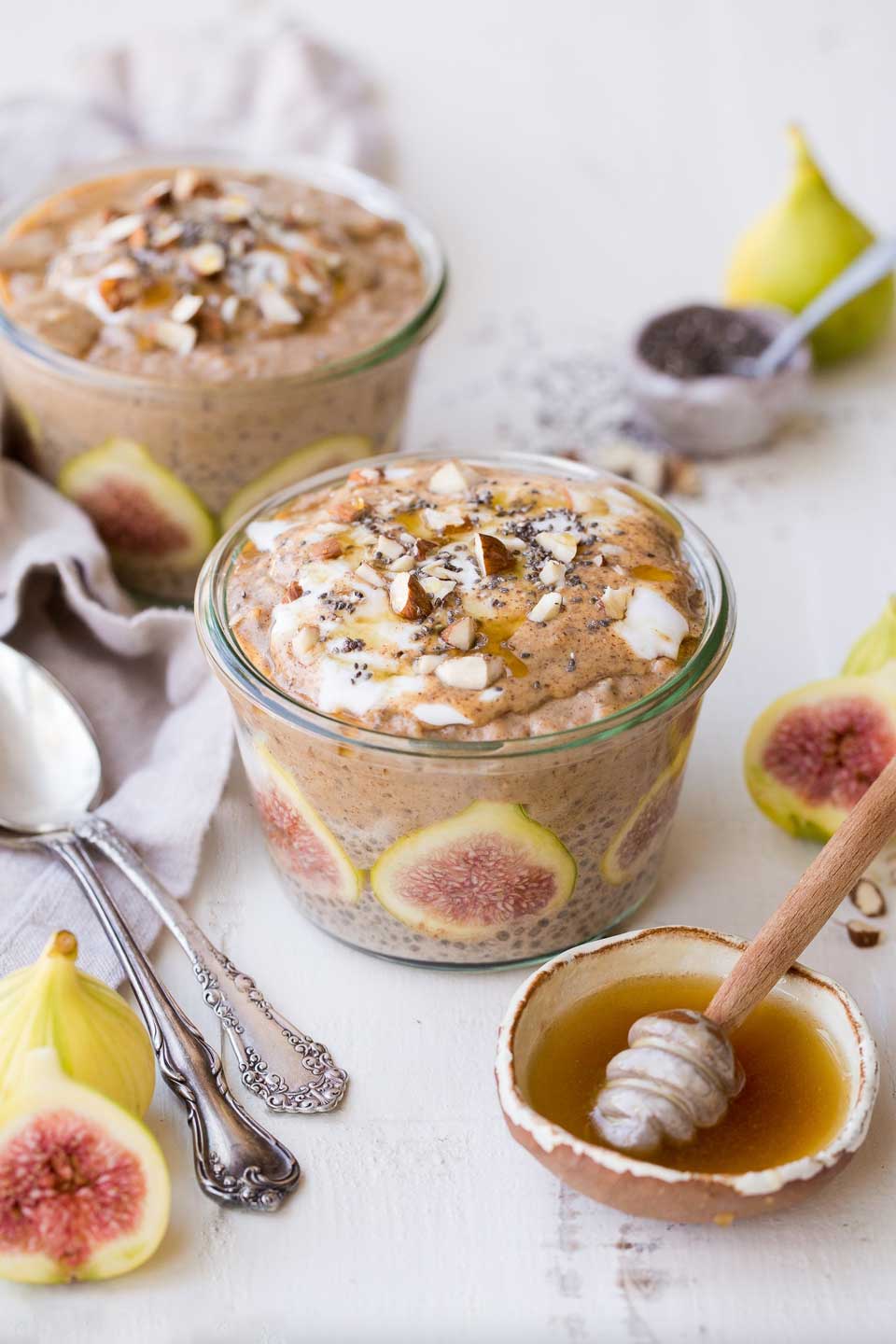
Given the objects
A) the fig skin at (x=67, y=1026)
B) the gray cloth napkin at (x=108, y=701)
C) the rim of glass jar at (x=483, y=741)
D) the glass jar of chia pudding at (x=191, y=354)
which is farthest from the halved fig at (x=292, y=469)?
the fig skin at (x=67, y=1026)

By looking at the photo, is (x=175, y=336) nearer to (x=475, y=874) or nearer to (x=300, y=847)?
(x=300, y=847)

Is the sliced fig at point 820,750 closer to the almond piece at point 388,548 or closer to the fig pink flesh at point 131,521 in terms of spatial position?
the almond piece at point 388,548

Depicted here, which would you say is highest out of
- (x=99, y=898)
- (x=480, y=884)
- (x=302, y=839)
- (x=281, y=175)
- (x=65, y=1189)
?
(x=281, y=175)

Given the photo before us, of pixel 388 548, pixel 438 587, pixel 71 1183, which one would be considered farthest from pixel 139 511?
pixel 71 1183

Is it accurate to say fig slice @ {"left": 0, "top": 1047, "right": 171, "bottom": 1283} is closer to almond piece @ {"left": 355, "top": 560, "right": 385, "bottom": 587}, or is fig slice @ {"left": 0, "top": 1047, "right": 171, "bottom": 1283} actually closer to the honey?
the honey

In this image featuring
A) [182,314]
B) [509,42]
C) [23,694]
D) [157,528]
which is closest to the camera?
[23,694]

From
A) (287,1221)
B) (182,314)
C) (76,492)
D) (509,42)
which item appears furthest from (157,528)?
(509,42)

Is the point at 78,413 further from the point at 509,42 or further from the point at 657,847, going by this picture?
the point at 509,42

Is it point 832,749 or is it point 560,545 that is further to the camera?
point 832,749
